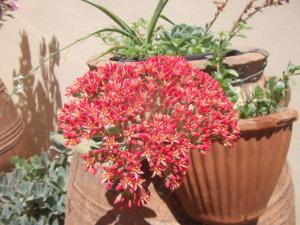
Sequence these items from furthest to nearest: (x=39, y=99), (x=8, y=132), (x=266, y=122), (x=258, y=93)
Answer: (x=39, y=99) < (x=8, y=132) < (x=258, y=93) < (x=266, y=122)

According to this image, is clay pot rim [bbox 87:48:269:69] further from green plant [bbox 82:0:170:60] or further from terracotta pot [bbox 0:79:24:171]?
terracotta pot [bbox 0:79:24:171]

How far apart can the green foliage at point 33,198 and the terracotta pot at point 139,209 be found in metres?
0.37

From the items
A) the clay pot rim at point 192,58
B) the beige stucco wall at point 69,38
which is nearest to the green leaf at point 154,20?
the clay pot rim at point 192,58

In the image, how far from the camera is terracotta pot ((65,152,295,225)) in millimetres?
875

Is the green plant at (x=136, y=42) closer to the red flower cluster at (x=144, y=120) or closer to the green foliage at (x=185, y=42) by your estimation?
the green foliage at (x=185, y=42)

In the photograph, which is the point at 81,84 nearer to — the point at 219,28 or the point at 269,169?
the point at 269,169

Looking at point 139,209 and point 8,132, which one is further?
point 8,132

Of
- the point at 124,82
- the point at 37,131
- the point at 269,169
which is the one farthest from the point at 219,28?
the point at 37,131

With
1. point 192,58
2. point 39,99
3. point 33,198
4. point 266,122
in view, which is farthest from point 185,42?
point 39,99

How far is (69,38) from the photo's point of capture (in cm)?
178

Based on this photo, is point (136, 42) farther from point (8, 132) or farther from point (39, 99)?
point (39, 99)

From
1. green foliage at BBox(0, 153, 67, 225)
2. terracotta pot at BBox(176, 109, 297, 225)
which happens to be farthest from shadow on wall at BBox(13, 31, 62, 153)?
terracotta pot at BBox(176, 109, 297, 225)

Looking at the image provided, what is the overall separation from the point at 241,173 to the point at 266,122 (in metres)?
0.11

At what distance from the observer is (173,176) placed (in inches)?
25.2
